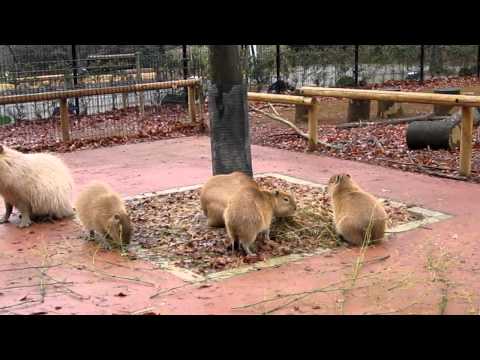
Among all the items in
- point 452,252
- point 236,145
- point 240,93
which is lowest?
point 452,252

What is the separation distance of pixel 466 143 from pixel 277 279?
14.1 feet

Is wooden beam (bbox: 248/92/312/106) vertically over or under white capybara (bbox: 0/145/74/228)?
over

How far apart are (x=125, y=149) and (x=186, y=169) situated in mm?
2388

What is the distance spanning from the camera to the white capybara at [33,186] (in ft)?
20.7

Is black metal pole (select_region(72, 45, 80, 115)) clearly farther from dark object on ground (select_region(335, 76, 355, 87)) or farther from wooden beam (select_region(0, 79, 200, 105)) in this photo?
dark object on ground (select_region(335, 76, 355, 87))

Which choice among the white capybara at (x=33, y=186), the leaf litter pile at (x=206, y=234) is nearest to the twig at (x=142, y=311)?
the leaf litter pile at (x=206, y=234)

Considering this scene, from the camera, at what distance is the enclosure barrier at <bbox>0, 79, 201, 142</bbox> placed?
1102 centimetres

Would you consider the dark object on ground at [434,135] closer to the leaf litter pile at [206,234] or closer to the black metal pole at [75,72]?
the leaf litter pile at [206,234]

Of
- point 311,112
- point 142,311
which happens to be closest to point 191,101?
point 311,112

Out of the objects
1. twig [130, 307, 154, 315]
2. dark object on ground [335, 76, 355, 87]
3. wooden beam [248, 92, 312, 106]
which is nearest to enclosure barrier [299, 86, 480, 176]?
wooden beam [248, 92, 312, 106]

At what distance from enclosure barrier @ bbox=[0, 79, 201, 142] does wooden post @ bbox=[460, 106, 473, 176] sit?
617 cm
